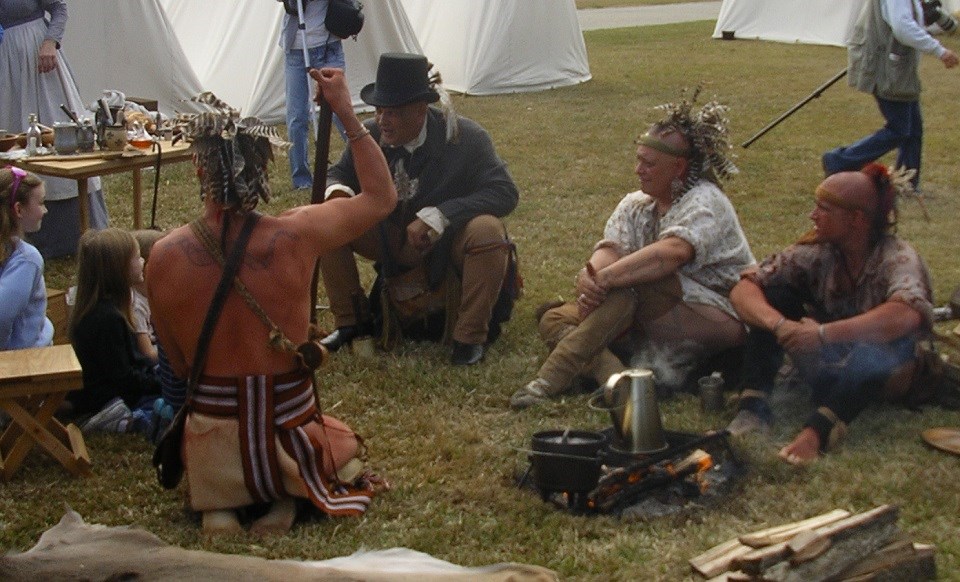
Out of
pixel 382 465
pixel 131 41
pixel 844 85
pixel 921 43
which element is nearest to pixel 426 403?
pixel 382 465

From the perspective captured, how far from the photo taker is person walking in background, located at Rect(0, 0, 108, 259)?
7449 millimetres

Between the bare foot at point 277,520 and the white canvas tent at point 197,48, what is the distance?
8.04m

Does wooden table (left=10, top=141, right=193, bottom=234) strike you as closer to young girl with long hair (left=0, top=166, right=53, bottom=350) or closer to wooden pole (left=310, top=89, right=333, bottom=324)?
young girl with long hair (left=0, top=166, right=53, bottom=350)

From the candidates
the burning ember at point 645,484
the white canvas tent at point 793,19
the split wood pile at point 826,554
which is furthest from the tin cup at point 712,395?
the white canvas tent at point 793,19

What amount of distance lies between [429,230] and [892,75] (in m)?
4.08

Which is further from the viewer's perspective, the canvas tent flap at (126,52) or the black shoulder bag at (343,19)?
the canvas tent flap at (126,52)

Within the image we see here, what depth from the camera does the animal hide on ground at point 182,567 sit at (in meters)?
3.21

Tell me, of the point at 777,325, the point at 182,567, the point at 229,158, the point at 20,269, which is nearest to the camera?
the point at 182,567

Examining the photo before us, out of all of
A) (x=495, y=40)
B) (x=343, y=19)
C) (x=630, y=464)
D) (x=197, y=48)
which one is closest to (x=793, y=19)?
(x=495, y=40)

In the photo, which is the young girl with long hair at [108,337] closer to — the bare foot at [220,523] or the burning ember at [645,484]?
the bare foot at [220,523]

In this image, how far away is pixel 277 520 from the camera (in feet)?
13.7

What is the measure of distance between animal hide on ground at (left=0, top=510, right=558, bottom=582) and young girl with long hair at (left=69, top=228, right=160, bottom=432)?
65.6 inches

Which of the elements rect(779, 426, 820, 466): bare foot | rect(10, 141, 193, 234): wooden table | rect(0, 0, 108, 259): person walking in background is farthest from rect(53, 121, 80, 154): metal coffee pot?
rect(779, 426, 820, 466): bare foot

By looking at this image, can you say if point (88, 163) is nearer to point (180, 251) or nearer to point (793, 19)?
point (180, 251)
